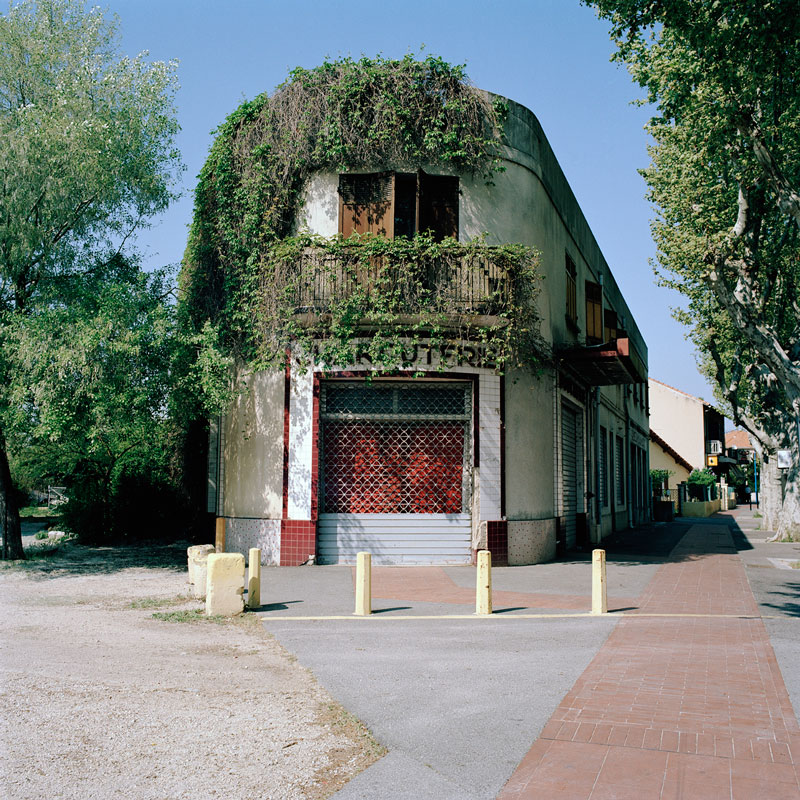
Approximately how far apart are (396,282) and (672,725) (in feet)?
31.6

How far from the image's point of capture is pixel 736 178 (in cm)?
1736

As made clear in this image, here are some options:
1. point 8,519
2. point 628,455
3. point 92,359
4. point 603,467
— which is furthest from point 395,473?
point 628,455

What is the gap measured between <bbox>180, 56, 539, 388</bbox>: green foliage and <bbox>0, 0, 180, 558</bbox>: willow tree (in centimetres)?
159

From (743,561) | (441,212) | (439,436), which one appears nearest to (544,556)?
(439,436)

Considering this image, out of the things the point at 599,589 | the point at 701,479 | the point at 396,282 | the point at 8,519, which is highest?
the point at 396,282

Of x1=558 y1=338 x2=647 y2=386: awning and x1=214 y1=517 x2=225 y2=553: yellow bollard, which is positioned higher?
x1=558 y1=338 x2=647 y2=386: awning

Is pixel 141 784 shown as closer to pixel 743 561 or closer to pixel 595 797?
pixel 595 797

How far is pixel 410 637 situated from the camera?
8.11m

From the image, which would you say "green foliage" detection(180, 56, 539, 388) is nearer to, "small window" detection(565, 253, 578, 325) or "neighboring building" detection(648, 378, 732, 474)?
"small window" detection(565, 253, 578, 325)

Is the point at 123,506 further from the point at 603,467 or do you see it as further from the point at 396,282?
the point at 603,467

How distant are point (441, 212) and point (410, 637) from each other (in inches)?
355

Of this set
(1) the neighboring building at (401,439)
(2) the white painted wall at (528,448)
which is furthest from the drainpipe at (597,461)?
(1) the neighboring building at (401,439)

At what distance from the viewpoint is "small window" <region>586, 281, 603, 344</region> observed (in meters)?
21.6

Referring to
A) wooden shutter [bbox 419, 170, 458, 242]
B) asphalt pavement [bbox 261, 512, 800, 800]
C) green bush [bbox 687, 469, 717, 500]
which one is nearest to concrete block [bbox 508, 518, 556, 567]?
asphalt pavement [bbox 261, 512, 800, 800]
